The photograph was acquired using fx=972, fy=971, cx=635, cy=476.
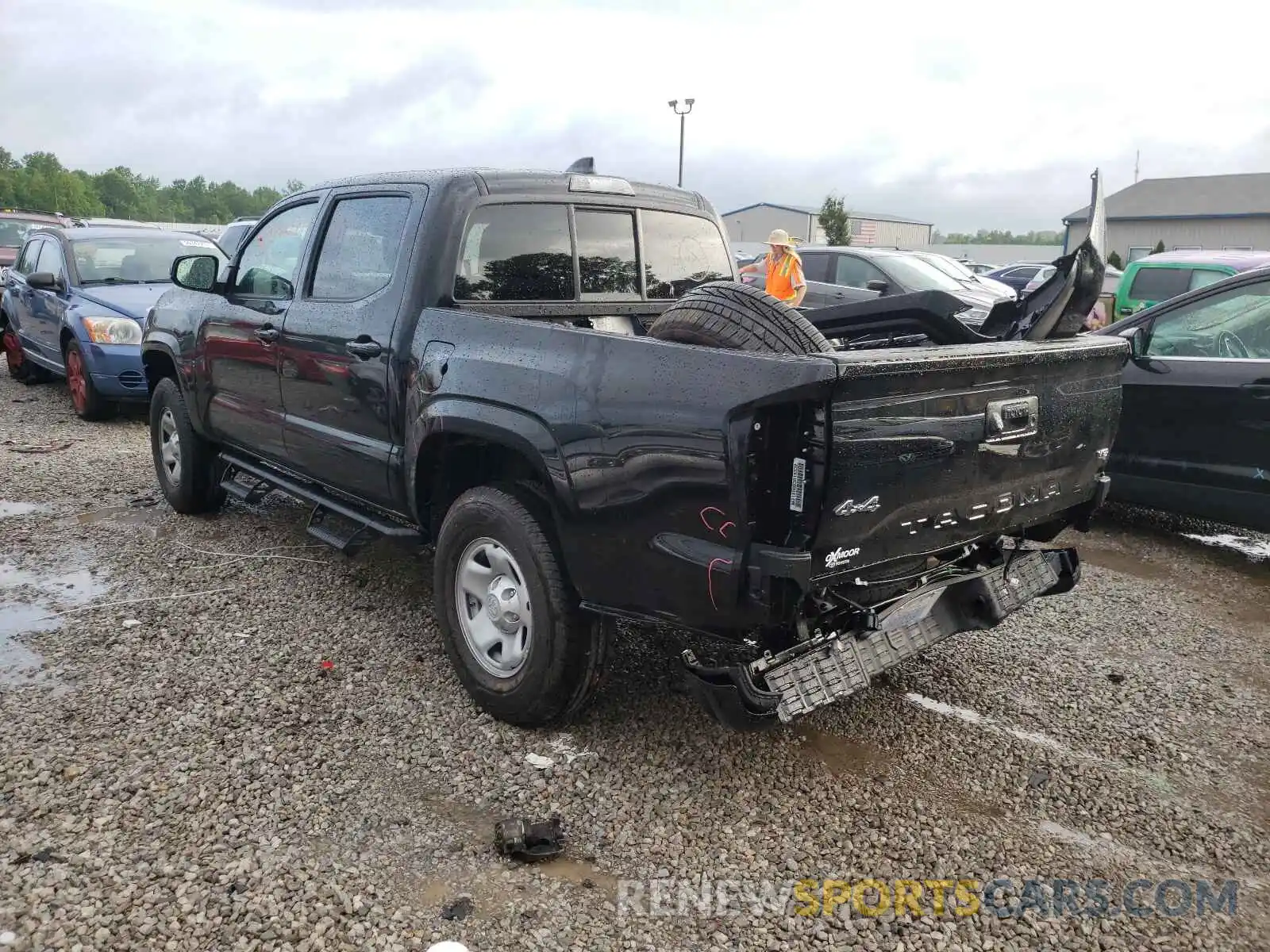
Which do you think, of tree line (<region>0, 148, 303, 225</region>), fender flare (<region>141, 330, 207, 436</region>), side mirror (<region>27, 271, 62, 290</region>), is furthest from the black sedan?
tree line (<region>0, 148, 303, 225</region>)

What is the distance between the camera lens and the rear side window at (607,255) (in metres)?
4.32

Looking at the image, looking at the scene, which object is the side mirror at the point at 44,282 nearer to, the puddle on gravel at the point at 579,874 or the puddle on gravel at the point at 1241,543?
the puddle on gravel at the point at 579,874

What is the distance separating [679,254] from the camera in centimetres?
471

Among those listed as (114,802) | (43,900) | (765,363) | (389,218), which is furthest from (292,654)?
(765,363)

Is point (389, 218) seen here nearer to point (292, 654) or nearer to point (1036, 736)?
point (292, 654)

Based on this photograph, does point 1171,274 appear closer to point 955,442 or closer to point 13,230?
point 955,442

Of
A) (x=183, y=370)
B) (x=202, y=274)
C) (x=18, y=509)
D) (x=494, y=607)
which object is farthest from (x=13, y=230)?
(x=494, y=607)

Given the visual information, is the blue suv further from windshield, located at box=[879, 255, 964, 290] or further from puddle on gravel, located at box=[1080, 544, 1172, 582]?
windshield, located at box=[879, 255, 964, 290]

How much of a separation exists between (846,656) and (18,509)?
573 centimetres

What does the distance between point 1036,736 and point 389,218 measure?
334 cm

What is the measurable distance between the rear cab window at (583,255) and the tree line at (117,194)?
55549mm

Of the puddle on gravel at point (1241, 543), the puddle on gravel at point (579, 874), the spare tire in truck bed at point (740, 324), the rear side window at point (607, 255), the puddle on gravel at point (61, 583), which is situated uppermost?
the rear side window at point (607, 255)

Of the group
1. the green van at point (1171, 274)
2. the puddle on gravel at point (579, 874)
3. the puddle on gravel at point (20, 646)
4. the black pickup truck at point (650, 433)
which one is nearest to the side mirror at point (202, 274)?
the black pickup truck at point (650, 433)

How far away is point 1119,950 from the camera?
8.32 ft
